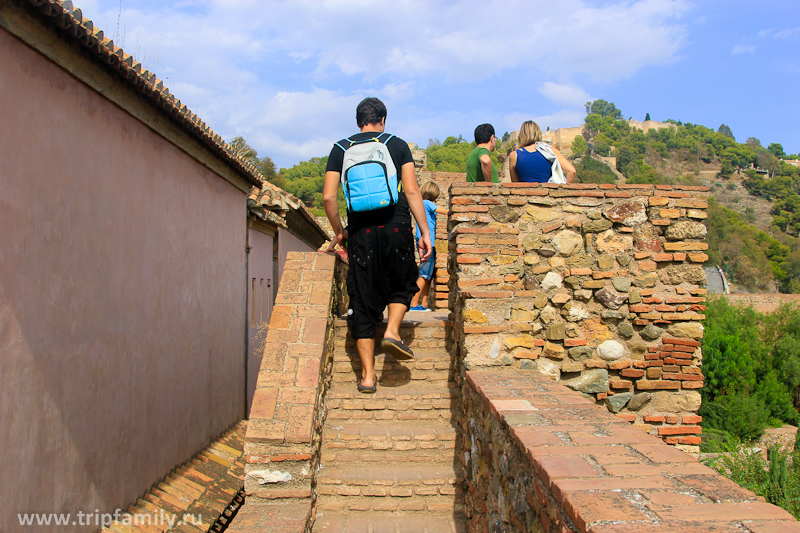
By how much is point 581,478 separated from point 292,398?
5.97 feet

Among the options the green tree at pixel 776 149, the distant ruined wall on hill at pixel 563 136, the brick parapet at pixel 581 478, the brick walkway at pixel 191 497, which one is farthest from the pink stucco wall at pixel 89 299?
the green tree at pixel 776 149

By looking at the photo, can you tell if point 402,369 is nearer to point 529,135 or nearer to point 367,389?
point 367,389

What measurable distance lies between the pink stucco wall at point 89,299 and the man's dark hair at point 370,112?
2152mm

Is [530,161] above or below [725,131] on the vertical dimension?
below

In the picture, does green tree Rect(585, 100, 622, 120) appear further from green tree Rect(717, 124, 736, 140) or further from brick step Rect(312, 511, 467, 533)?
brick step Rect(312, 511, 467, 533)

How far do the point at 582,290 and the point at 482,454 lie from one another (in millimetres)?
1917

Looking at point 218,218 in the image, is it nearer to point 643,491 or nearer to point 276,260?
point 276,260

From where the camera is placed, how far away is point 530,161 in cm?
438

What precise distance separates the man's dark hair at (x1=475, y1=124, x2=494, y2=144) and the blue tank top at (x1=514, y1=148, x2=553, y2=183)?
935 millimetres

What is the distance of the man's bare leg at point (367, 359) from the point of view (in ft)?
11.7

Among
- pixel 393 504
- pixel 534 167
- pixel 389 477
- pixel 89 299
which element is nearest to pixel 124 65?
pixel 89 299

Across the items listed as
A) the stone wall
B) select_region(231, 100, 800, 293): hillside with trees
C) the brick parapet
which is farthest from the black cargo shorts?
select_region(231, 100, 800, 293): hillside with trees

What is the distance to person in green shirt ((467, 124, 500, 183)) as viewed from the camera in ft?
15.9

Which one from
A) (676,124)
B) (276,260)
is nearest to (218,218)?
(276,260)
